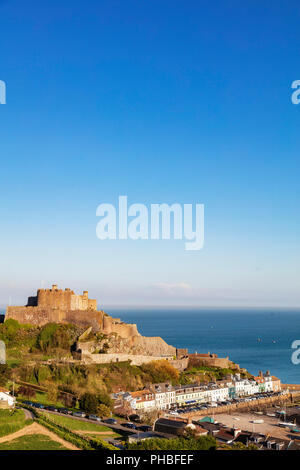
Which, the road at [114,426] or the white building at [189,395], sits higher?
the road at [114,426]

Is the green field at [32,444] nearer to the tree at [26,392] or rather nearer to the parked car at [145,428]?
the parked car at [145,428]

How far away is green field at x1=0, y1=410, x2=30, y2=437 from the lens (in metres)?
24.6

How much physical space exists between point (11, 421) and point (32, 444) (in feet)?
9.17

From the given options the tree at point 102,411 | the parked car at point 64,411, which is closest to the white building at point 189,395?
the tree at point 102,411

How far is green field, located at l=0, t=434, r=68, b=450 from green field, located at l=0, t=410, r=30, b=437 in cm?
99

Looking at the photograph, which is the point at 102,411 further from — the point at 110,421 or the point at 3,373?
the point at 3,373

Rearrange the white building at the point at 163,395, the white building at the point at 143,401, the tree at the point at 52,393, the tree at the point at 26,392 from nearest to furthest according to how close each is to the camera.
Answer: the tree at the point at 26,392, the tree at the point at 52,393, the white building at the point at 143,401, the white building at the point at 163,395

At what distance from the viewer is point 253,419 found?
3750cm

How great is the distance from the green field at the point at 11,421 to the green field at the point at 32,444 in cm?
99

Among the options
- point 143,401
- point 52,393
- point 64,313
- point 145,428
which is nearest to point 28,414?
point 52,393

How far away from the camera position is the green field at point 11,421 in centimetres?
2456

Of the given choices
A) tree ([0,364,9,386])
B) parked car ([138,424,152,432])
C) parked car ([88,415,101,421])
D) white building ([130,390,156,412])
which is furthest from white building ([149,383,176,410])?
tree ([0,364,9,386])

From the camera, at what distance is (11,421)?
25.5 meters

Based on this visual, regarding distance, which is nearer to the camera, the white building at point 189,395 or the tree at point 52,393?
the tree at point 52,393
